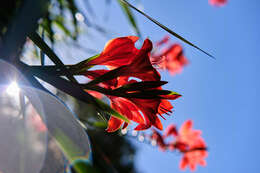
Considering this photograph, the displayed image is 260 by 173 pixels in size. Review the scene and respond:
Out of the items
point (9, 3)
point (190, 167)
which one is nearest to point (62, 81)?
point (9, 3)

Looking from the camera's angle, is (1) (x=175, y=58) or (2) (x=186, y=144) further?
(1) (x=175, y=58)

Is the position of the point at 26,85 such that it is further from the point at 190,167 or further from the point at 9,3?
the point at 190,167

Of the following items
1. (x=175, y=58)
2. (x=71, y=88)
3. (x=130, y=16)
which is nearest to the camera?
(x=71, y=88)

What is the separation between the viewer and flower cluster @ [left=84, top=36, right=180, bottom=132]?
0.28 meters

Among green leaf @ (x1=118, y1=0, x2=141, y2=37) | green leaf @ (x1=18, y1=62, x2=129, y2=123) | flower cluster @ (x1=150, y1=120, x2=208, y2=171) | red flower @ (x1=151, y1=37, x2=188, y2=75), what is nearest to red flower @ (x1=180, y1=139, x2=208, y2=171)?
flower cluster @ (x1=150, y1=120, x2=208, y2=171)

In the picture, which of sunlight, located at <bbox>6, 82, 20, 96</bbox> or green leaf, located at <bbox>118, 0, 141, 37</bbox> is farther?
green leaf, located at <bbox>118, 0, 141, 37</bbox>

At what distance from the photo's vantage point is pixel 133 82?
0.31 meters

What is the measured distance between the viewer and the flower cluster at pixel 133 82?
280 millimetres

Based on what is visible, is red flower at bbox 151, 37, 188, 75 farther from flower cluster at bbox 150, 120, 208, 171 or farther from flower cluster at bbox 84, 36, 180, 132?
flower cluster at bbox 84, 36, 180, 132

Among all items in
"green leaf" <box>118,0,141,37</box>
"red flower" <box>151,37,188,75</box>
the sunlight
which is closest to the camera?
the sunlight

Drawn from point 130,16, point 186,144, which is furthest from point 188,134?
point 130,16

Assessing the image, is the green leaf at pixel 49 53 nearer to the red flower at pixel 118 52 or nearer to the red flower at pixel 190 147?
the red flower at pixel 118 52

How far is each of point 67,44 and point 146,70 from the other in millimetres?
669

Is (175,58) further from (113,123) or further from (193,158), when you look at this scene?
(113,123)
